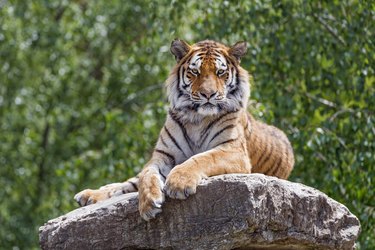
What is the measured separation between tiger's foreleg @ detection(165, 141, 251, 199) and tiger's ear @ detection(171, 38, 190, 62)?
833 millimetres

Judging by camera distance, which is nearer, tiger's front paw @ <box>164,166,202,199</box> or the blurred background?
tiger's front paw @ <box>164,166,202,199</box>

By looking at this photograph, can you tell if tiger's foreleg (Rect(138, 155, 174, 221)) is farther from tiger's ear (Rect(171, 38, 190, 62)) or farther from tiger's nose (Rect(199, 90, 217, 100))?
tiger's ear (Rect(171, 38, 190, 62))

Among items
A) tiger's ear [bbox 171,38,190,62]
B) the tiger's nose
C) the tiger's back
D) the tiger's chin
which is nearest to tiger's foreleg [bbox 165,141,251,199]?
the tiger's chin

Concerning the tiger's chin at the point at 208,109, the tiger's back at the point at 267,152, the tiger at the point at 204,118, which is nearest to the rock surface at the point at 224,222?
the tiger at the point at 204,118

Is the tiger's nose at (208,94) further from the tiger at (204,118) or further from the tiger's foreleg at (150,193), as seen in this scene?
the tiger's foreleg at (150,193)

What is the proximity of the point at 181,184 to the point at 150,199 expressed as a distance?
0.75ft

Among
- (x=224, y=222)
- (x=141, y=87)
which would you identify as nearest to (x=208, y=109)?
(x=224, y=222)

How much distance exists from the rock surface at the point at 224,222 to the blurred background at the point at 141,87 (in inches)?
107

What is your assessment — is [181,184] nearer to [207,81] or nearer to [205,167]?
[205,167]

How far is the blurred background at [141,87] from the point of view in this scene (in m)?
10.3

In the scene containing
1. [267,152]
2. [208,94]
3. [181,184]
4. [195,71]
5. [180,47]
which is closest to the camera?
[181,184]

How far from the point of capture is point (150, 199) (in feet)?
21.5

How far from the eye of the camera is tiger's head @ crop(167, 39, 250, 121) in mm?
7320

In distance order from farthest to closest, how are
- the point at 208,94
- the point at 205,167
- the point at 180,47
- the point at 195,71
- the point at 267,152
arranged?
1. the point at 267,152
2. the point at 180,47
3. the point at 195,71
4. the point at 208,94
5. the point at 205,167
